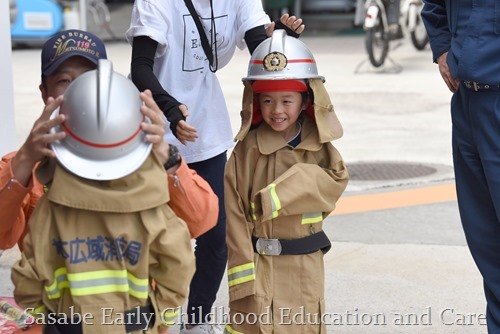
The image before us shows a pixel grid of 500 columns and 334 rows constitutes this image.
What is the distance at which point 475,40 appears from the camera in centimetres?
370

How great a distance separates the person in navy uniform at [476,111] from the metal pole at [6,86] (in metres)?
2.65

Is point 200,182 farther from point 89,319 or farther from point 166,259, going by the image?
point 89,319

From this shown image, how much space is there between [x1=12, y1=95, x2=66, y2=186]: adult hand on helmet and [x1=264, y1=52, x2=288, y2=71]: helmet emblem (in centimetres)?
113

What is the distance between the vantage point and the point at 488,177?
12.4 ft

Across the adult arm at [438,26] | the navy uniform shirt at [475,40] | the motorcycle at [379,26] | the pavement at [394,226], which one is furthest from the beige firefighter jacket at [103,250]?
the motorcycle at [379,26]

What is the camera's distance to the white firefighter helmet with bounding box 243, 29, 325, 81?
146 inches

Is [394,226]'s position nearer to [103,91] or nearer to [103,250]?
[103,250]

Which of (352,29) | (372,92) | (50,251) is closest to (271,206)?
(50,251)

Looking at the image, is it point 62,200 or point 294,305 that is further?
point 294,305

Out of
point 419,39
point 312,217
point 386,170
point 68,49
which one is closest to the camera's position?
point 68,49

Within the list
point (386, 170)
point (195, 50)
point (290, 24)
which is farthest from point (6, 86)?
point (386, 170)

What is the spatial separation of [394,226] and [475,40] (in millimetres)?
2923

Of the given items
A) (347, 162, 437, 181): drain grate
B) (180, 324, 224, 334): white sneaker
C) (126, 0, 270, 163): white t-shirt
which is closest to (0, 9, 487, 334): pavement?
(347, 162, 437, 181): drain grate

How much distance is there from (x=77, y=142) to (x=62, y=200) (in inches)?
7.0
